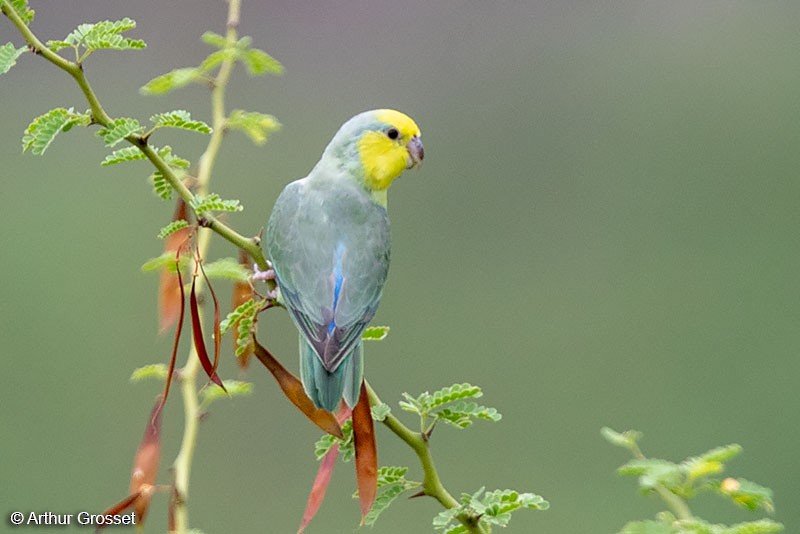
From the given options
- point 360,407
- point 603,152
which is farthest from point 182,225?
point 603,152

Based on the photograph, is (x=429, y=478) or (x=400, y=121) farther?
(x=400, y=121)

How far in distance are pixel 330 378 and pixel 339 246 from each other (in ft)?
1.42

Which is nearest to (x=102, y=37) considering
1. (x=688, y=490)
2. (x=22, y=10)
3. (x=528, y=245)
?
(x=22, y=10)

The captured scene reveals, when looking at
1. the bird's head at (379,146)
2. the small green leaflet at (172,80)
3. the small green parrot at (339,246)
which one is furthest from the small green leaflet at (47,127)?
the bird's head at (379,146)

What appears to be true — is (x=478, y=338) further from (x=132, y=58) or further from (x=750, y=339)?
(x=132, y=58)

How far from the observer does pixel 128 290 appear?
7.71 meters

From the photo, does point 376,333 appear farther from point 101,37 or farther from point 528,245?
point 528,245

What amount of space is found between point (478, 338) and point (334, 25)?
2.67 meters

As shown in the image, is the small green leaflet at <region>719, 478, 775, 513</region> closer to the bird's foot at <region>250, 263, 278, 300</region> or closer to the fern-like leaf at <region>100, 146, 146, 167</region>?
the fern-like leaf at <region>100, 146, 146, 167</region>

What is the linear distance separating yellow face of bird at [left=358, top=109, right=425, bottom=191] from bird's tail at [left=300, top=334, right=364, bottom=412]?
0.66 meters

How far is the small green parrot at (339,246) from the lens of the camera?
220 centimetres

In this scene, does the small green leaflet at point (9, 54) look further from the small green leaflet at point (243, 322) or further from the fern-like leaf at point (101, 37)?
the small green leaflet at point (243, 322)

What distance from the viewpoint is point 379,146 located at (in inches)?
113

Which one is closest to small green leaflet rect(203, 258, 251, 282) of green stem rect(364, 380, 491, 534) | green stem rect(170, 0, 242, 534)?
green stem rect(170, 0, 242, 534)
